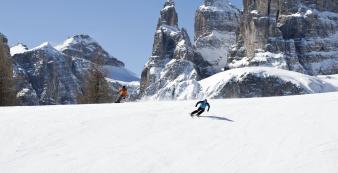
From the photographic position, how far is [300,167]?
67.7 feet

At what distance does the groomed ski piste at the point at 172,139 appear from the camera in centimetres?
2131

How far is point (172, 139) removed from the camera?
25.3 meters

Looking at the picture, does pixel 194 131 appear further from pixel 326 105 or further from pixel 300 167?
pixel 326 105

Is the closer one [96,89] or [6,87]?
[6,87]

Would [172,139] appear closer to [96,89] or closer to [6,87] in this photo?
[96,89]

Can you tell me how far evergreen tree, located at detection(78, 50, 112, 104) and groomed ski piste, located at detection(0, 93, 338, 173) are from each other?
81.6 feet

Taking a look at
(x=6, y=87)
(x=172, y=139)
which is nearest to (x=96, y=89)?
(x=6, y=87)

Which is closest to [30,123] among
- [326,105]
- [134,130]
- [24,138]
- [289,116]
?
[24,138]

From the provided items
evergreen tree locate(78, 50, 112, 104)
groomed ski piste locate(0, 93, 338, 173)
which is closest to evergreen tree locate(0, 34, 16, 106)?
evergreen tree locate(78, 50, 112, 104)

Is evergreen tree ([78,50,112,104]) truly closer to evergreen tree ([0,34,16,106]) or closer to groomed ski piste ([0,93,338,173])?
evergreen tree ([0,34,16,106])

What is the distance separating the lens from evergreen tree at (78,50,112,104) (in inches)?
2330

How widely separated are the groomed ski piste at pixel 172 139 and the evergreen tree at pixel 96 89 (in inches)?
979

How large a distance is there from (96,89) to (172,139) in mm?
35535

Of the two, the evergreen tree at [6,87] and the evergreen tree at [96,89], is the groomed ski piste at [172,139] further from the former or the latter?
the evergreen tree at [6,87]
